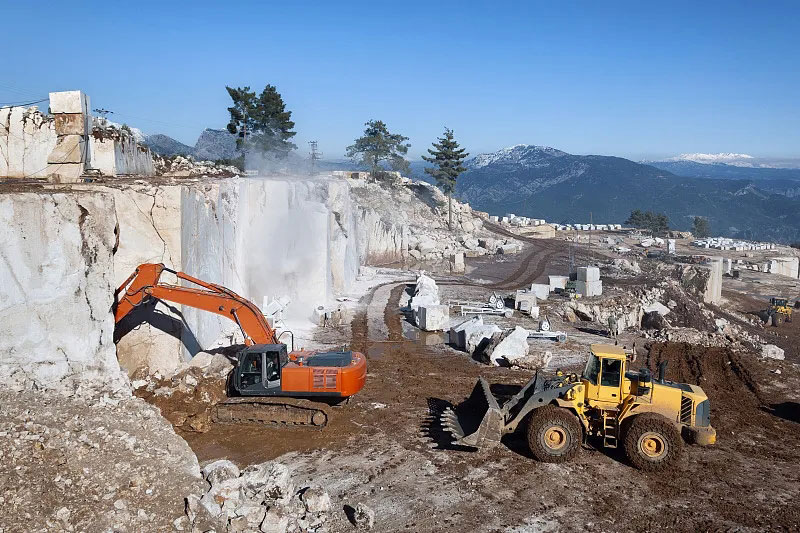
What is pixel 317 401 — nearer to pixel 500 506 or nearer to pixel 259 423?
pixel 259 423

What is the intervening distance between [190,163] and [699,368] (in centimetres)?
2141

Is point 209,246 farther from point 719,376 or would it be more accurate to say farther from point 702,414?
point 719,376

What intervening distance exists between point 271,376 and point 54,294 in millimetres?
4576

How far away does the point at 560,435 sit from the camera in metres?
11.4

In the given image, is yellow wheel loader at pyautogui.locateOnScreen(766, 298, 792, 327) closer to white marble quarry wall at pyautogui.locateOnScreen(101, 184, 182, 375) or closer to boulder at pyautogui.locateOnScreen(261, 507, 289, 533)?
white marble quarry wall at pyautogui.locateOnScreen(101, 184, 182, 375)

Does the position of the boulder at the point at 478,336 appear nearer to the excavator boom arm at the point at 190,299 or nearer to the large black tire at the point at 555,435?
the excavator boom arm at the point at 190,299

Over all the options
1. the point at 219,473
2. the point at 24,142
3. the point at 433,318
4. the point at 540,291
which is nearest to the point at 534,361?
the point at 433,318

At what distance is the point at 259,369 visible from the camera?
1338 cm

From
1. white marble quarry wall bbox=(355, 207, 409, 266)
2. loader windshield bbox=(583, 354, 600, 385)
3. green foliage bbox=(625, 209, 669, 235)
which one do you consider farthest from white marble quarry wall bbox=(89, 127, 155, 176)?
green foliage bbox=(625, 209, 669, 235)

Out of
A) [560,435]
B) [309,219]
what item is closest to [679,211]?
[309,219]

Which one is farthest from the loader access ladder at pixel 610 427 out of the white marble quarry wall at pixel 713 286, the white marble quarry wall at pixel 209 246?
the white marble quarry wall at pixel 713 286

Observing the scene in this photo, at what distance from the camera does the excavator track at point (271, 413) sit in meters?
12.9

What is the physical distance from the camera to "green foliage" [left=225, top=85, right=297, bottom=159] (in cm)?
4088

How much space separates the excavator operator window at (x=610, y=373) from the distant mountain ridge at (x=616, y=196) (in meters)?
125
